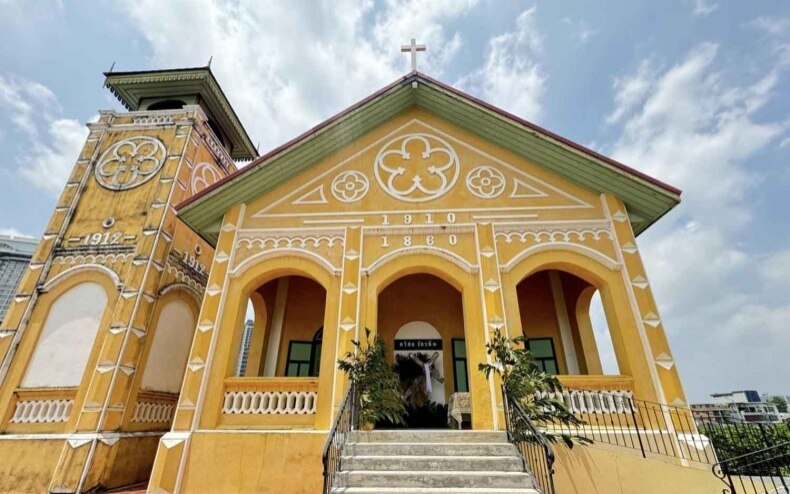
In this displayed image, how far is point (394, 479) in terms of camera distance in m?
5.48

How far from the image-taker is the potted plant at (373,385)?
7133mm

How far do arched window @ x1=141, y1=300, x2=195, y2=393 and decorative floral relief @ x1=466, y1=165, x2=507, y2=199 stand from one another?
9038 millimetres

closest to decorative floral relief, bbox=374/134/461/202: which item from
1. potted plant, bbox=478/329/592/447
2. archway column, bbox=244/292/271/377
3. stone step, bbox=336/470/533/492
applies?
potted plant, bbox=478/329/592/447

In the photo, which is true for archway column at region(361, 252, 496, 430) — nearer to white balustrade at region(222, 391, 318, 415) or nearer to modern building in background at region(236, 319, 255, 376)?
white balustrade at region(222, 391, 318, 415)

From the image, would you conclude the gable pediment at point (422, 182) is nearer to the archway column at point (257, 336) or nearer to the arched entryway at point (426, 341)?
the arched entryway at point (426, 341)

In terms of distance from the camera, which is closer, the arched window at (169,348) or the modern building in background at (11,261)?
the arched window at (169,348)

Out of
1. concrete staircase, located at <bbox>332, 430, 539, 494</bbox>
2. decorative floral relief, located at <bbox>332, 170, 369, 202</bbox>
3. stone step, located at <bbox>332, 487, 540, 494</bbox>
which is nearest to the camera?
stone step, located at <bbox>332, 487, 540, 494</bbox>

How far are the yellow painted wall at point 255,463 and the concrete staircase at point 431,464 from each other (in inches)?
48.6

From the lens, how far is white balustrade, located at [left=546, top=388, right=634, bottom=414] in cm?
724

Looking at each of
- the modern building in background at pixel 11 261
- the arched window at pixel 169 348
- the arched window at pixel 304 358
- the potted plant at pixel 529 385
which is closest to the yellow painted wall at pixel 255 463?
the arched window at pixel 304 358

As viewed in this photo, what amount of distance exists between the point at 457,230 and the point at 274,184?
487 cm

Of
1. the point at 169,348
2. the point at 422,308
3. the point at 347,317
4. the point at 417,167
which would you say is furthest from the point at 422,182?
the point at 169,348

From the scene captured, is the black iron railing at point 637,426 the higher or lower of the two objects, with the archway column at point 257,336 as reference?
lower

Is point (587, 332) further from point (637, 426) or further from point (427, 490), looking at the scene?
point (427, 490)
